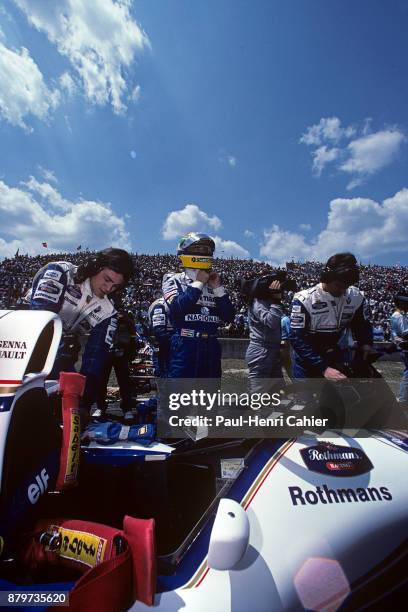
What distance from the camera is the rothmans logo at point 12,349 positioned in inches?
44.8

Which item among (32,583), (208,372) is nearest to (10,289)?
(208,372)

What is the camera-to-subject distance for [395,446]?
161 cm

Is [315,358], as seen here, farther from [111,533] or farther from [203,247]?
[111,533]

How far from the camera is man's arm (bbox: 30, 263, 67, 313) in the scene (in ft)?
8.06

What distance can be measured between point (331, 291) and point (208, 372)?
4.20ft

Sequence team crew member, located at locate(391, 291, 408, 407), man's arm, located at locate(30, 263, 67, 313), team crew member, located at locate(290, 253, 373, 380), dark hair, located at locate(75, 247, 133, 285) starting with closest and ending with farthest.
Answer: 1. man's arm, located at locate(30, 263, 67, 313)
2. dark hair, located at locate(75, 247, 133, 285)
3. team crew member, located at locate(290, 253, 373, 380)
4. team crew member, located at locate(391, 291, 408, 407)

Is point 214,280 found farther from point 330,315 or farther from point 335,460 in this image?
point 335,460

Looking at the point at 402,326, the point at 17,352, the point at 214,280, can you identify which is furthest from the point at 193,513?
the point at 402,326

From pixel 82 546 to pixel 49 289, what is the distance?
5.87 feet

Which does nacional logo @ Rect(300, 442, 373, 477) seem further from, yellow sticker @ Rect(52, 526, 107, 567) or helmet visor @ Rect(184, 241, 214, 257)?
helmet visor @ Rect(184, 241, 214, 257)

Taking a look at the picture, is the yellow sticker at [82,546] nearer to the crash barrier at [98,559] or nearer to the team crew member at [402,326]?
the crash barrier at [98,559]

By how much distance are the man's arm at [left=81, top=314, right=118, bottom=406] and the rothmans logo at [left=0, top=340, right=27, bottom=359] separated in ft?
3.14

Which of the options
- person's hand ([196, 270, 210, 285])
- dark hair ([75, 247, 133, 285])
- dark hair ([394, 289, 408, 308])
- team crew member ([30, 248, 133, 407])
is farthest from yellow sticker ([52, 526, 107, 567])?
dark hair ([394, 289, 408, 308])

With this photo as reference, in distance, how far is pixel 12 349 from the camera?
1.15 m
